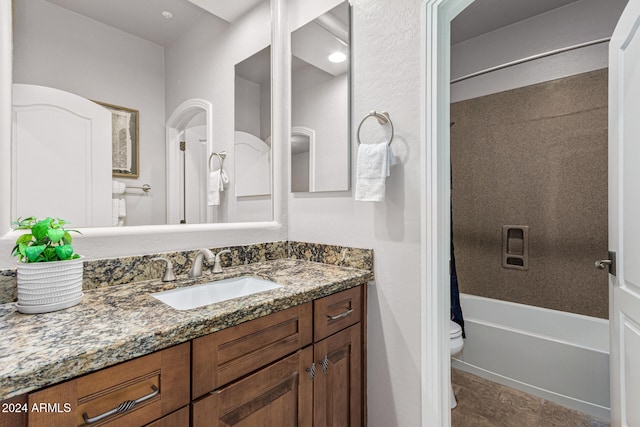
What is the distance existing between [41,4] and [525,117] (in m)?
3.00

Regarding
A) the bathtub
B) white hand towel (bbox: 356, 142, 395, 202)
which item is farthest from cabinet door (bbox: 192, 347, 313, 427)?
the bathtub

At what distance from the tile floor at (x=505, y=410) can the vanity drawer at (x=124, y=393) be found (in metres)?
1.66

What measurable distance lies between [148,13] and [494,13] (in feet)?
8.07

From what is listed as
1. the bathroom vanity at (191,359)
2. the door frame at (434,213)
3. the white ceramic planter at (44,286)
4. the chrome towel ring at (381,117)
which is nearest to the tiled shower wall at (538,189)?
the door frame at (434,213)

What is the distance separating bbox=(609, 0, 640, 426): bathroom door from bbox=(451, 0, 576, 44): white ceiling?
127 cm

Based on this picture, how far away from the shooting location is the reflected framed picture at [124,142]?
1158 mm

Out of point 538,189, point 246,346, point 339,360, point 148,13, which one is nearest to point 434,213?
point 339,360

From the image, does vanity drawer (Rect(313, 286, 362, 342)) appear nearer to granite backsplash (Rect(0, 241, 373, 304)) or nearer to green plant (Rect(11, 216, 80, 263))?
granite backsplash (Rect(0, 241, 373, 304))

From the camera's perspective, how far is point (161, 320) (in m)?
0.76

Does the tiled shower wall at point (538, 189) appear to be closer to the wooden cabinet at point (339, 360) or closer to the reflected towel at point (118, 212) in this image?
the wooden cabinet at point (339, 360)

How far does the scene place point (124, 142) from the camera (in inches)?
46.6

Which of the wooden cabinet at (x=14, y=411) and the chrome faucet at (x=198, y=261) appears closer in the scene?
the wooden cabinet at (x=14, y=411)

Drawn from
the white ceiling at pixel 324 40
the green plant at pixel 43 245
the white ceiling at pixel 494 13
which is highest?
the white ceiling at pixel 494 13

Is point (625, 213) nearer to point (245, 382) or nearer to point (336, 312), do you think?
point (336, 312)
